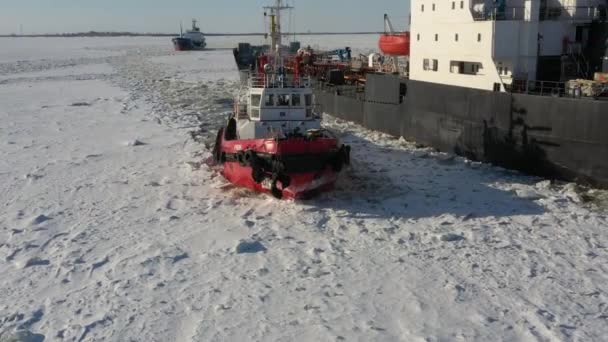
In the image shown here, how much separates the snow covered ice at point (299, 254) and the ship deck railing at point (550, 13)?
11.3 ft

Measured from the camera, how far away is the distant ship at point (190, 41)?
8331 cm

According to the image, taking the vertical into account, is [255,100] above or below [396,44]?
below

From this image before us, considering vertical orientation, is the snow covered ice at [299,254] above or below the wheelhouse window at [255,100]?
below

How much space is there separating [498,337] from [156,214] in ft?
21.4

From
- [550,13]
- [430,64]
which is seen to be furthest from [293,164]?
[550,13]

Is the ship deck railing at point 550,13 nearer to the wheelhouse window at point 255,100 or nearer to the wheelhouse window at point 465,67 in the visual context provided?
the wheelhouse window at point 465,67

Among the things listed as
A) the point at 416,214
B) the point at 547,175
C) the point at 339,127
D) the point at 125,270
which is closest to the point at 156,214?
the point at 125,270

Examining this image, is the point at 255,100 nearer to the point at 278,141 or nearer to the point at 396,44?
the point at 278,141

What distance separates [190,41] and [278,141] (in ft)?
258

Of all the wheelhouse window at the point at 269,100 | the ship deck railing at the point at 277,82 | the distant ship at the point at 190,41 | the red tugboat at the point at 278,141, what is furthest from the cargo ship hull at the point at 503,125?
the distant ship at the point at 190,41

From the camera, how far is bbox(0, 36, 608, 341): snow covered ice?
6461 millimetres

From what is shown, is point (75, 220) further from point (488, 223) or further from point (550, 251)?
point (550, 251)

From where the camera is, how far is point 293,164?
10609mm

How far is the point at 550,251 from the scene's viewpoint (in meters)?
8.28
